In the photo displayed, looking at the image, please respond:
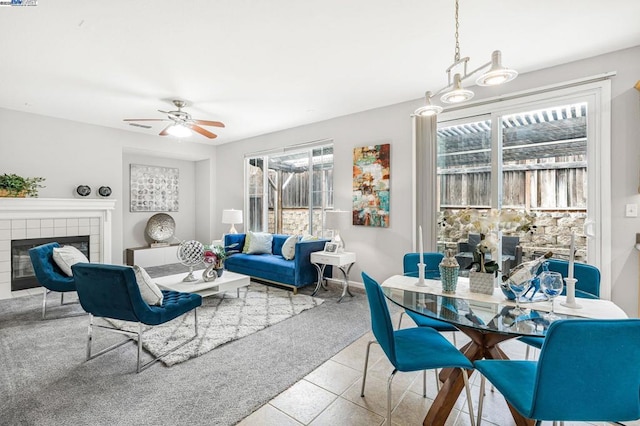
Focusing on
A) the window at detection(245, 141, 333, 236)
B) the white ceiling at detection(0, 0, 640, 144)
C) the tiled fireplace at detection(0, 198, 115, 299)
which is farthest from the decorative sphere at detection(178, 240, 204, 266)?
the tiled fireplace at detection(0, 198, 115, 299)

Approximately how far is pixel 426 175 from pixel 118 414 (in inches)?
147

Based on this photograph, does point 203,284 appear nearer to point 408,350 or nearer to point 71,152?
point 408,350

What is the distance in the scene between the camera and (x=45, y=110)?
A: 446cm

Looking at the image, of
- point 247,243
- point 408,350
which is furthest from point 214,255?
point 408,350

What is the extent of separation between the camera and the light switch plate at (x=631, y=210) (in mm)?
2662

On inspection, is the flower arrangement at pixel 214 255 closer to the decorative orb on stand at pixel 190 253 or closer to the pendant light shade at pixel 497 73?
the decorative orb on stand at pixel 190 253

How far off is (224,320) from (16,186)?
12.1 feet

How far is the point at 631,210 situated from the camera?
2680mm

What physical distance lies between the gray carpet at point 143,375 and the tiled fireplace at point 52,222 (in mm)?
1579

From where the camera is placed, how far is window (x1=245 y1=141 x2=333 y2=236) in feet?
16.8

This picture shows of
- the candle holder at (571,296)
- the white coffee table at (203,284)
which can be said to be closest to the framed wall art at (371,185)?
the white coffee table at (203,284)

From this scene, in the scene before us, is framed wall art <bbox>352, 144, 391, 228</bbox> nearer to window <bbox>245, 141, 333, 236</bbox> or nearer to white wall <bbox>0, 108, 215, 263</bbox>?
window <bbox>245, 141, 333, 236</bbox>

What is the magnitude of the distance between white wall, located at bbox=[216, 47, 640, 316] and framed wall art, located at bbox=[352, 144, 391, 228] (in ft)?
0.33

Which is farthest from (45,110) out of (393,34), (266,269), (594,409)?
(594,409)
